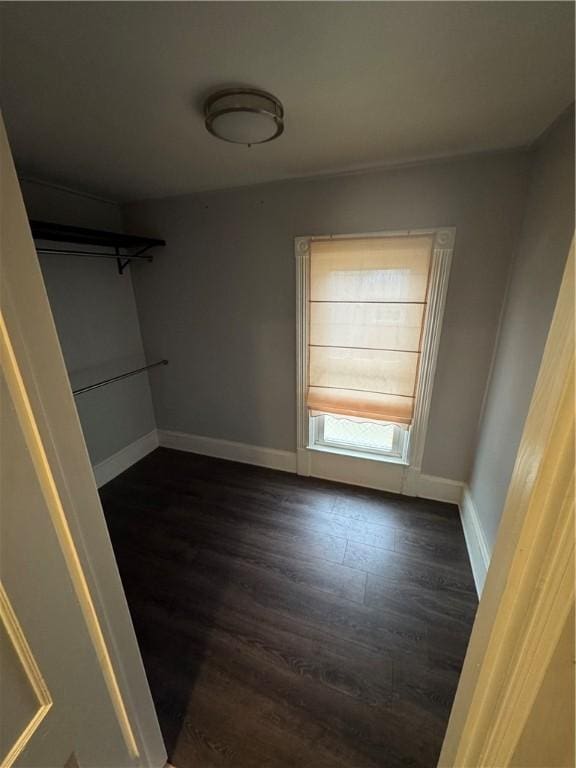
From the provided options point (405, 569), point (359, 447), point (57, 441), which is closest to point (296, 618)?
point (405, 569)

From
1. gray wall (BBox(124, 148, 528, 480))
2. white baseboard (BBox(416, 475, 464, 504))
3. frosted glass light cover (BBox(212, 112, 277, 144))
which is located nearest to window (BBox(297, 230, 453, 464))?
gray wall (BBox(124, 148, 528, 480))

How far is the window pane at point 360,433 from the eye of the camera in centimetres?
236

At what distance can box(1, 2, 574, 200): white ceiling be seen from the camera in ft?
2.48

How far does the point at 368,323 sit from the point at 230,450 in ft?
5.67

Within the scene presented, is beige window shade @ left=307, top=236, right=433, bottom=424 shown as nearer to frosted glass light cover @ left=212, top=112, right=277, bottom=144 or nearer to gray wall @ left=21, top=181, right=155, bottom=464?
frosted glass light cover @ left=212, top=112, right=277, bottom=144

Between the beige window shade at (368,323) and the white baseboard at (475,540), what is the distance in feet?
2.22

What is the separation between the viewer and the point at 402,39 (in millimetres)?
835

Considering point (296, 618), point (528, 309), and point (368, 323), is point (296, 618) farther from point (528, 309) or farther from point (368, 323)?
point (528, 309)

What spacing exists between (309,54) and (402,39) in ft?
0.87

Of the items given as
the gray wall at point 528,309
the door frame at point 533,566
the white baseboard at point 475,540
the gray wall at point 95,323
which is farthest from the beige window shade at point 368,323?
the gray wall at point 95,323

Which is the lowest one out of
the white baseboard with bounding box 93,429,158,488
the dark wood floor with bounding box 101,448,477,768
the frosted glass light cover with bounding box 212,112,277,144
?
the dark wood floor with bounding box 101,448,477,768

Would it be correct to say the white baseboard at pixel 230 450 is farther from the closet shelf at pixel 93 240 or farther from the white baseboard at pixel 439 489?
the closet shelf at pixel 93 240

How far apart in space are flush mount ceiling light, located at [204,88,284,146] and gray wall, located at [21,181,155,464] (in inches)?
60.4

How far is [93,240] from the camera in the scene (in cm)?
187
